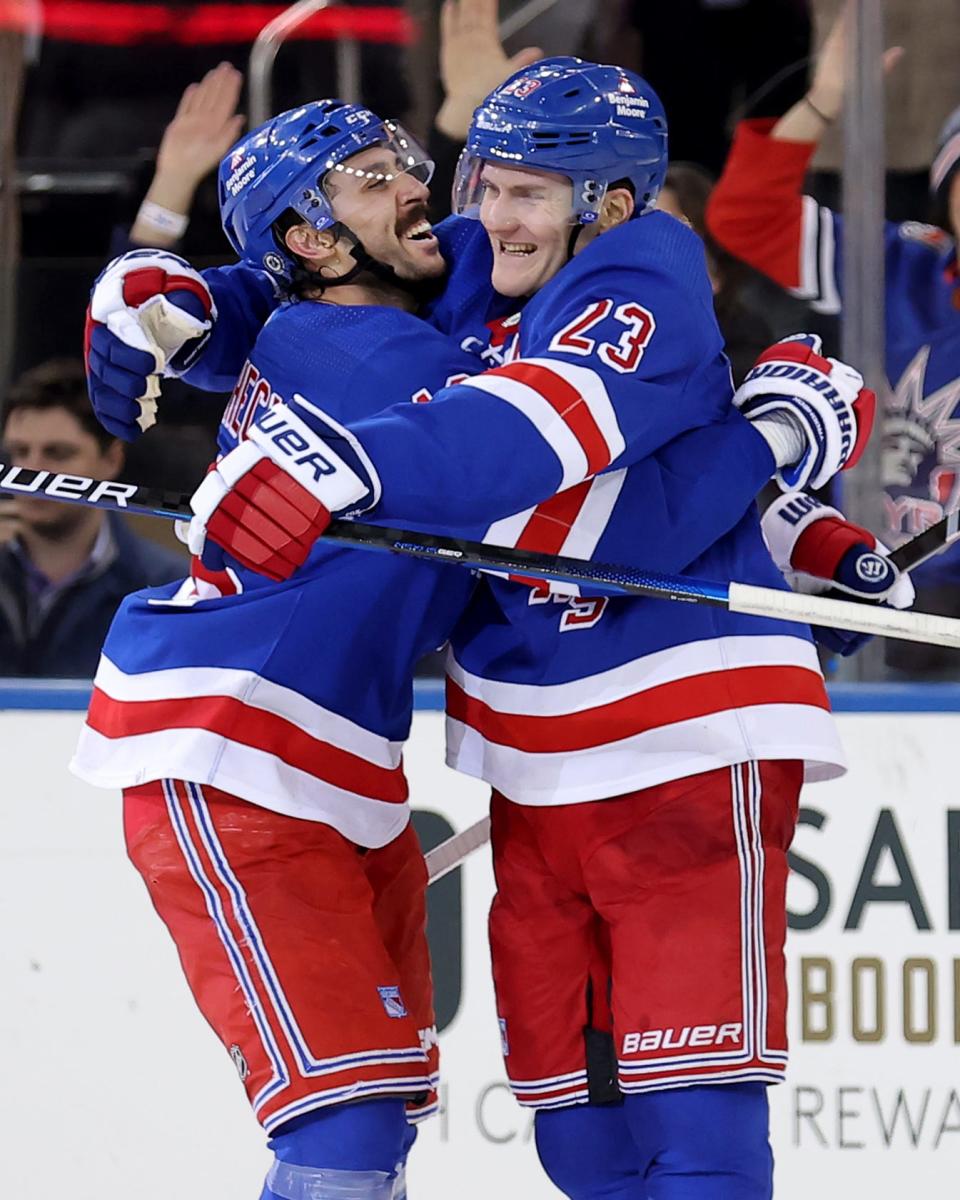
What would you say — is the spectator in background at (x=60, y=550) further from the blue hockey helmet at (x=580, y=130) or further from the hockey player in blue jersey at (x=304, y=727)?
the blue hockey helmet at (x=580, y=130)

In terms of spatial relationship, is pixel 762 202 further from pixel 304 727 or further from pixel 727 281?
pixel 304 727

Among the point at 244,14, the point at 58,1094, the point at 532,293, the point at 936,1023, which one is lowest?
the point at 58,1094

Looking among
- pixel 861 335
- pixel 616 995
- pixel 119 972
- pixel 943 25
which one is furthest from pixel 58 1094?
pixel 943 25

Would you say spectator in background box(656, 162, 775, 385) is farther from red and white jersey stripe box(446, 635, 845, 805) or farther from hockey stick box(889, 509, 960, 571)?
red and white jersey stripe box(446, 635, 845, 805)

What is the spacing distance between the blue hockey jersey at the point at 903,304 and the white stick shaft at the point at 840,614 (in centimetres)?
128

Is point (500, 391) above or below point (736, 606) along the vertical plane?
above

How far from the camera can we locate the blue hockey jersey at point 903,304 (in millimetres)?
3053

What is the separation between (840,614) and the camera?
1729 mm

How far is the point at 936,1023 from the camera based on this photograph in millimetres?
2598

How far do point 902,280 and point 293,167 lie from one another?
148cm

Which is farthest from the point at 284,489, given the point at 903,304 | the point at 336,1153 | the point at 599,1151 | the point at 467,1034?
the point at 903,304

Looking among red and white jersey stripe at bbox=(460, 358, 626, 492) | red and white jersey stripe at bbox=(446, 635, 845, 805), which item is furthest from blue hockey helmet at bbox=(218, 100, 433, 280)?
red and white jersey stripe at bbox=(446, 635, 845, 805)

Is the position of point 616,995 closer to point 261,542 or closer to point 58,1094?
point 261,542

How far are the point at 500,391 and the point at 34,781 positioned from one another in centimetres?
129
